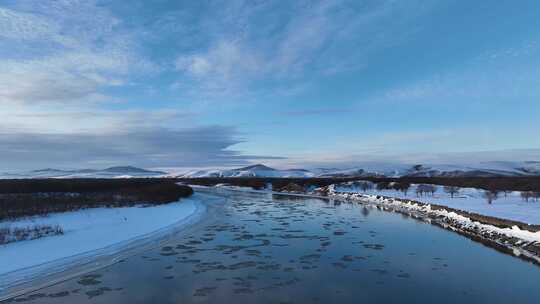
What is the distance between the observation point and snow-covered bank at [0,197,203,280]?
11016 millimetres

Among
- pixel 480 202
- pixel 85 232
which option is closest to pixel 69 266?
pixel 85 232

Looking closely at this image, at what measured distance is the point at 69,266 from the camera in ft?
34.9

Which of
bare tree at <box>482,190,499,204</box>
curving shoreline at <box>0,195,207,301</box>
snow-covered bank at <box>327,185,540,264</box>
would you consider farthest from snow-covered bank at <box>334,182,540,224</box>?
curving shoreline at <box>0,195,207,301</box>

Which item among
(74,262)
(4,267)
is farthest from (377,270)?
(4,267)

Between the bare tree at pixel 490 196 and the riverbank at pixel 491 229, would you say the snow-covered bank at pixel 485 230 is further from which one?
the bare tree at pixel 490 196

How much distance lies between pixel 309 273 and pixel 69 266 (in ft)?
20.9

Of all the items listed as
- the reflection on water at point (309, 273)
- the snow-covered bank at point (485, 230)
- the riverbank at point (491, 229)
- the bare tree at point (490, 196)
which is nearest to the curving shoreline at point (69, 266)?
the reflection on water at point (309, 273)

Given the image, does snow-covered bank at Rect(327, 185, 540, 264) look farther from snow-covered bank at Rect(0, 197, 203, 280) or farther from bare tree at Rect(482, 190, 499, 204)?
snow-covered bank at Rect(0, 197, 203, 280)

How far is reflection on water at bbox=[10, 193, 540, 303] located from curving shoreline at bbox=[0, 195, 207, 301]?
419 millimetres

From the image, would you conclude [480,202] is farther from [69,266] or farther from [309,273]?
[69,266]

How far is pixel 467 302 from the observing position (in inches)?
317

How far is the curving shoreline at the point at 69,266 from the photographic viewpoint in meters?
8.72

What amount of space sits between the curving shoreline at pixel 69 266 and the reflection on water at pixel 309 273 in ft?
1.37

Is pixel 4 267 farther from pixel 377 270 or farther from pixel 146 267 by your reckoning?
pixel 377 270
